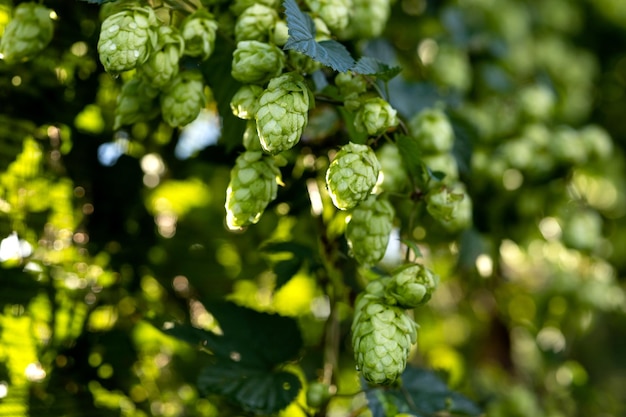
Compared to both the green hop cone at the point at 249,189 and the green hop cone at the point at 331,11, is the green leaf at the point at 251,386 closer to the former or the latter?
the green hop cone at the point at 249,189

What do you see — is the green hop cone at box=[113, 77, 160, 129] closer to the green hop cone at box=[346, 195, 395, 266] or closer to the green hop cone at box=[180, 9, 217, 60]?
the green hop cone at box=[180, 9, 217, 60]

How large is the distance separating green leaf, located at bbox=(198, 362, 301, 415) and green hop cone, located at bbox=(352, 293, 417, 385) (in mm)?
282

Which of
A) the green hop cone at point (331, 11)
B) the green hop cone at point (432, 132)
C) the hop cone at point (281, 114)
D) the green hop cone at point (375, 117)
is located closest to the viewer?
the hop cone at point (281, 114)

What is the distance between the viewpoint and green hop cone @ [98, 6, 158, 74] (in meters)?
0.98

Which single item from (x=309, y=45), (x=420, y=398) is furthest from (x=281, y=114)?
(x=420, y=398)

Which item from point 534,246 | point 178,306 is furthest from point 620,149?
point 178,306

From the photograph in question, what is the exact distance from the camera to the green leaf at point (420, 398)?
121 cm

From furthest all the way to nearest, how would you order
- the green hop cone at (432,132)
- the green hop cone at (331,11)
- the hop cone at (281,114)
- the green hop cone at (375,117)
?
the green hop cone at (432,132) → the green hop cone at (331,11) → the green hop cone at (375,117) → the hop cone at (281,114)

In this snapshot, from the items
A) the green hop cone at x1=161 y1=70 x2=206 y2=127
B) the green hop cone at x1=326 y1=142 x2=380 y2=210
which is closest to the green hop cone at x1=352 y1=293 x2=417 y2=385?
the green hop cone at x1=326 y1=142 x2=380 y2=210

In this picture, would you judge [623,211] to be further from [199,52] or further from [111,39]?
[111,39]

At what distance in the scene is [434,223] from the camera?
5.08 feet

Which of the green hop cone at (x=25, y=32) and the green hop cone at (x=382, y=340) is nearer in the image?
the green hop cone at (x=382, y=340)

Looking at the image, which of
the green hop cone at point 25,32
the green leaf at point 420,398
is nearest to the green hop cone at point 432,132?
the green leaf at point 420,398

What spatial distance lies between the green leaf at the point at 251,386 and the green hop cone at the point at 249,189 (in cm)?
34
